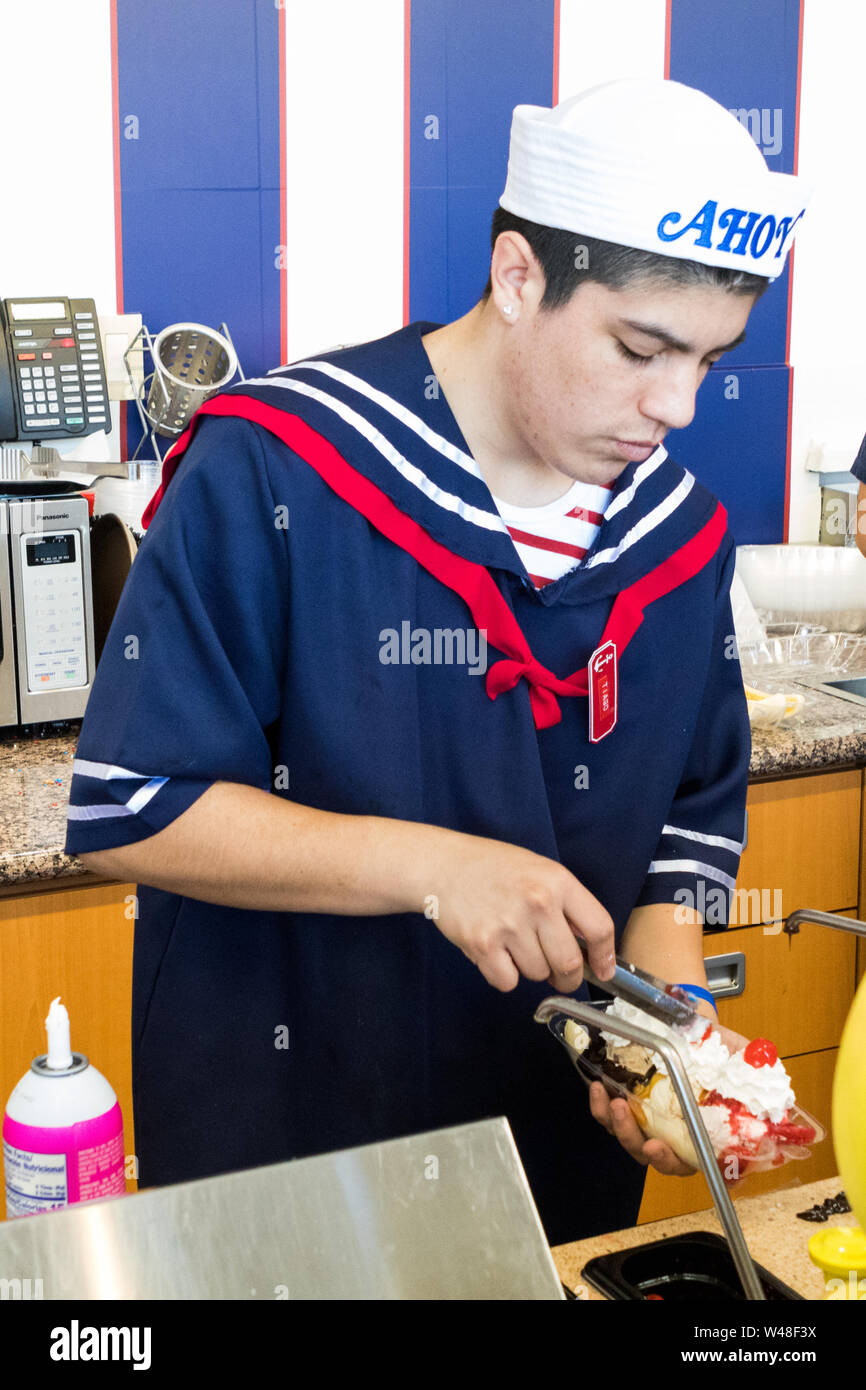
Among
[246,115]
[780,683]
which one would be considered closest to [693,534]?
[780,683]

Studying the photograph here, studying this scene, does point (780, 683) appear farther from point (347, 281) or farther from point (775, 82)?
point (775, 82)

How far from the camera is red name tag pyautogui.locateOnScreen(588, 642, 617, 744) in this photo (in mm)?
1252

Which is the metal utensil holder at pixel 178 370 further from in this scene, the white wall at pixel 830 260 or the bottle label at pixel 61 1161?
the bottle label at pixel 61 1161

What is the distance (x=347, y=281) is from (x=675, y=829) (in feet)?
5.07

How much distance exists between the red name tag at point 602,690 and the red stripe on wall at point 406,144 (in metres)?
1.54

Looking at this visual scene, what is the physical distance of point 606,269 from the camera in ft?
3.56

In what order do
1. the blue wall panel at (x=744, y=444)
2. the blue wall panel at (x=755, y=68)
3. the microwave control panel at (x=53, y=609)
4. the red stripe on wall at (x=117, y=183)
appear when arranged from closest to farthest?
→ the microwave control panel at (x=53, y=609), the red stripe on wall at (x=117, y=183), the blue wall panel at (x=755, y=68), the blue wall panel at (x=744, y=444)

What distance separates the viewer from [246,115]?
245 cm

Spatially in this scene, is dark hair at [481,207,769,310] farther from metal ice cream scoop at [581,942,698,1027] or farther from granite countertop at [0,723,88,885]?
granite countertop at [0,723,88,885]

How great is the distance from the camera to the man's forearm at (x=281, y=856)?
3.46 feet

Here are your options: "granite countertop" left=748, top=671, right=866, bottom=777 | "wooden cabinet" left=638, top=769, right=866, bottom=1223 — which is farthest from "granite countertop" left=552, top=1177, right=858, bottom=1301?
"wooden cabinet" left=638, top=769, right=866, bottom=1223

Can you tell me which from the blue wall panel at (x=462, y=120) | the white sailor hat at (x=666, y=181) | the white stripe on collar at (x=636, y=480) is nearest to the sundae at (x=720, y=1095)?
the white stripe on collar at (x=636, y=480)

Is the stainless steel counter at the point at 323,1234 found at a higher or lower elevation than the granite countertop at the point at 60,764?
higher

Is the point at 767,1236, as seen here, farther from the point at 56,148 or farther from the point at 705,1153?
the point at 56,148
